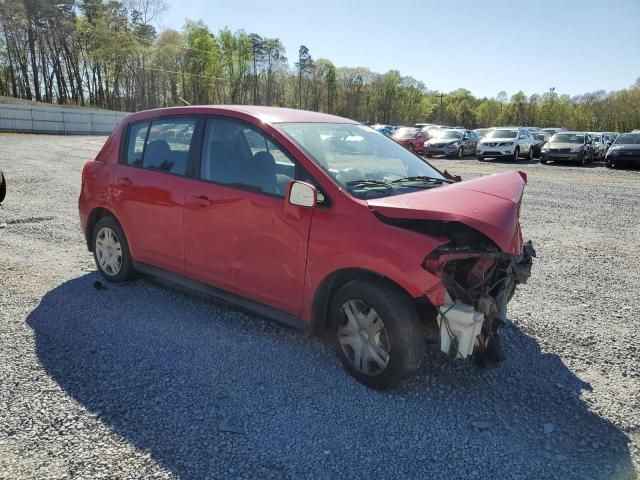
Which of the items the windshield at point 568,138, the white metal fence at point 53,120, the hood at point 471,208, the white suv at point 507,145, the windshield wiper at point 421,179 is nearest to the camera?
the hood at point 471,208

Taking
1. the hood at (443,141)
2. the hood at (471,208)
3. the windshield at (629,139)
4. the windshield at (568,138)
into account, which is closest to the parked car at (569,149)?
the windshield at (568,138)

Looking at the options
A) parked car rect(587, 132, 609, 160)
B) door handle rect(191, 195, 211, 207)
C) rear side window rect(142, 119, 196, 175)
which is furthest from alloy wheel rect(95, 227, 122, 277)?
parked car rect(587, 132, 609, 160)

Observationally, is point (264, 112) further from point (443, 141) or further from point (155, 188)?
point (443, 141)

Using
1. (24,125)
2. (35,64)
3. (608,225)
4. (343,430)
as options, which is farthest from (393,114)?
(343,430)

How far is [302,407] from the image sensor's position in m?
2.97

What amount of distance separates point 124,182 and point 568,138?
24.6 meters

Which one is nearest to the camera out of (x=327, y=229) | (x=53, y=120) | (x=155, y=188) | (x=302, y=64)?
(x=327, y=229)

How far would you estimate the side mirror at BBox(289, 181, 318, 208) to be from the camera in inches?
125

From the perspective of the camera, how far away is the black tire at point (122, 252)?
4.79 m

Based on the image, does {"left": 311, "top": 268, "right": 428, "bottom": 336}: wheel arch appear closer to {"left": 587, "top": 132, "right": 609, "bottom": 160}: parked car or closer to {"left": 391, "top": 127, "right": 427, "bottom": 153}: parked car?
{"left": 391, "top": 127, "right": 427, "bottom": 153}: parked car

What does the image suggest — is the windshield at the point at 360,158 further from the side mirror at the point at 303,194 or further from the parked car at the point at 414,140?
the parked car at the point at 414,140

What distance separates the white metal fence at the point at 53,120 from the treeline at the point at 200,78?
1030 inches

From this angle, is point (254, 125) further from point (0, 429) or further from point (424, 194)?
point (0, 429)

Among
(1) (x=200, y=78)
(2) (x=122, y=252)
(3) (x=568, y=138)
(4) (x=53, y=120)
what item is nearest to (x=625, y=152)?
(3) (x=568, y=138)
